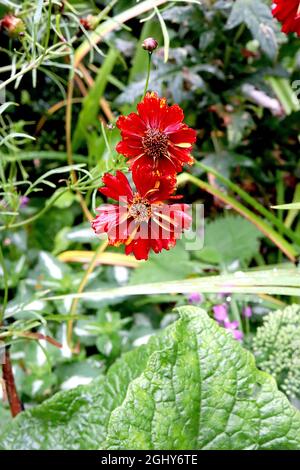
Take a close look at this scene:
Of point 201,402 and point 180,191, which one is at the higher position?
point 180,191

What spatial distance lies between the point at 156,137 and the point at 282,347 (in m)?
0.45

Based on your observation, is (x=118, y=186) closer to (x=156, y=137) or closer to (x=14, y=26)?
(x=156, y=137)

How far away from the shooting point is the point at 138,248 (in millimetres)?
612

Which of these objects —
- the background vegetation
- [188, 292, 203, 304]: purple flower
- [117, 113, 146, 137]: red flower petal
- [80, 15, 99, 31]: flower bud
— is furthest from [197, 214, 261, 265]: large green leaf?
[117, 113, 146, 137]: red flower petal

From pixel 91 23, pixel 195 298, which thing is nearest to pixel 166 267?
pixel 195 298

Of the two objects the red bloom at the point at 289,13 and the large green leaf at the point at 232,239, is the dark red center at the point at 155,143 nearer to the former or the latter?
the red bloom at the point at 289,13

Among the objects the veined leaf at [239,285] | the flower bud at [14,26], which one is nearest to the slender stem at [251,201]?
the veined leaf at [239,285]

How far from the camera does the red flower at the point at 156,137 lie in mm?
589

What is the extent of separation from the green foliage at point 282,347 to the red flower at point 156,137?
1.31 ft

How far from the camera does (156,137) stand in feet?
1.96

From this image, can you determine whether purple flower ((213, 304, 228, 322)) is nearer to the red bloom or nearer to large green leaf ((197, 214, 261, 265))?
large green leaf ((197, 214, 261, 265))

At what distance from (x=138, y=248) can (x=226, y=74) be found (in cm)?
75

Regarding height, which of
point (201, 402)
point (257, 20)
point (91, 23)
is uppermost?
point (257, 20)

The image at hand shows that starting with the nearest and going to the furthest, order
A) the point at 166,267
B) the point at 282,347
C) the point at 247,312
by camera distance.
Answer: the point at 282,347, the point at 247,312, the point at 166,267
